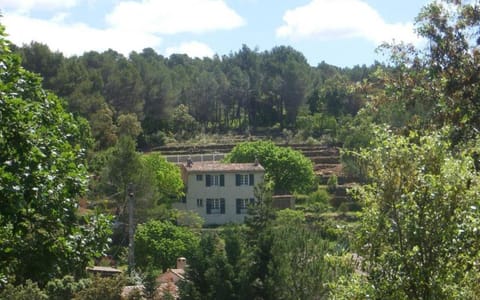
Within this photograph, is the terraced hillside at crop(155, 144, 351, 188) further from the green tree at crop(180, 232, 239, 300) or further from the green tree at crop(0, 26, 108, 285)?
the green tree at crop(0, 26, 108, 285)

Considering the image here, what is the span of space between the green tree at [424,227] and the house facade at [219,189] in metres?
42.9

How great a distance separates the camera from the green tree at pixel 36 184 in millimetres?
8117

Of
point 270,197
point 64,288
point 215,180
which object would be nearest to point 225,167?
point 215,180

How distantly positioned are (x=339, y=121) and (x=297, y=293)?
5309 centimetres

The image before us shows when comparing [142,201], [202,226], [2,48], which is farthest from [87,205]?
[2,48]

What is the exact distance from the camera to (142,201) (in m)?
41.7

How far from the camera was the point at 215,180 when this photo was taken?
5228 cm

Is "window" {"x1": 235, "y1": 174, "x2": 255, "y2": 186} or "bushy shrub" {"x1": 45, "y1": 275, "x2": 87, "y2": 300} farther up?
"window" {"x1": 235, "y1": 174, "x2": 255, "y2": 186}

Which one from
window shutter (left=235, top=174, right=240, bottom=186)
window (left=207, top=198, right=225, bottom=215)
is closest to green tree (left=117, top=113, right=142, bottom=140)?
window (left=207, top=198, right=225, bottom=215)

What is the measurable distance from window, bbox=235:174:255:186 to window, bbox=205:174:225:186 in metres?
0.90

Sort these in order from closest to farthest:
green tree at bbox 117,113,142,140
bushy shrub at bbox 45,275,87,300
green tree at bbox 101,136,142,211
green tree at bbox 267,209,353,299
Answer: green tree at bbox 267,209,353,299 → bushy shrub at bbox 45,275,87,300 → green tree at bbox 101,136,142,211 → green tree at bbox 117,113,142,140

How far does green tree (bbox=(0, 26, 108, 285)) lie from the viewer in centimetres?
812

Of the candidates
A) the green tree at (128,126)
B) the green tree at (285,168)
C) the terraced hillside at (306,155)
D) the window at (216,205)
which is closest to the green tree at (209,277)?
the window at (216,205)

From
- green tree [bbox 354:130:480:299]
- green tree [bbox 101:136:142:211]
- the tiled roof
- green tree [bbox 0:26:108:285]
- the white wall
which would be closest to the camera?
green tree [bbox 0:26:108:285]
